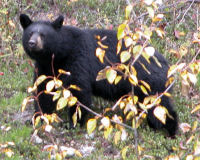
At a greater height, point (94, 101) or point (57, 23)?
point (57, 23)

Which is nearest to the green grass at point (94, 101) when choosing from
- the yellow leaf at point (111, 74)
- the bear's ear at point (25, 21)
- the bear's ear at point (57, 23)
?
the yellow leaf at point (111, 74)

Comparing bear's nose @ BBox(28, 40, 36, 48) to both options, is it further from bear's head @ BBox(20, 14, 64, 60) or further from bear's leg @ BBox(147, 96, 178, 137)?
bear's leg @ BBox(147, 96, 178, 137)

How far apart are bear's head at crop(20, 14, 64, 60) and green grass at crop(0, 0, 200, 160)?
0.96 metres

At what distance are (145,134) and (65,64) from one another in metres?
1.44

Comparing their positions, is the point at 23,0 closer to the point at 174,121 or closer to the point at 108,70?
the point at 174,121

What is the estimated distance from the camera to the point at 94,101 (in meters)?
6.79

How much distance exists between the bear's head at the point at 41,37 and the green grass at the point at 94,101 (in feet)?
3.16

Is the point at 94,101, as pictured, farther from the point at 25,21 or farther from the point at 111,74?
the point at 111,74

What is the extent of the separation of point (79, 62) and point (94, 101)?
1.19 m

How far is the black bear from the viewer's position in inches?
220

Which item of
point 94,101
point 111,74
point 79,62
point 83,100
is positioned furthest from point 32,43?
point 111,74

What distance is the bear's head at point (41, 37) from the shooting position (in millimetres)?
5383

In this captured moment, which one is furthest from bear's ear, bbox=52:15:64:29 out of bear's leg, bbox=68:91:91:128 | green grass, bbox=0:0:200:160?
green grass, bbox=0:0:200:160

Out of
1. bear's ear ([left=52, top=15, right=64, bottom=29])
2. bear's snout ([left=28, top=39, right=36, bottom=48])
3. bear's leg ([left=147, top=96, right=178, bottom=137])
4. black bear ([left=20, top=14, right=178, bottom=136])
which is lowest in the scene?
bear's leg ([left=147, top=96, right=178, bottom=137])
